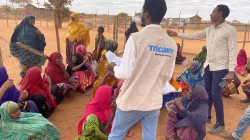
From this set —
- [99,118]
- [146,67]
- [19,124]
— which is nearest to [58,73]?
[99,118]

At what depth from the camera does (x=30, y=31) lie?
5.85 metres

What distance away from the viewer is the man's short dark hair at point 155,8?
213 cm

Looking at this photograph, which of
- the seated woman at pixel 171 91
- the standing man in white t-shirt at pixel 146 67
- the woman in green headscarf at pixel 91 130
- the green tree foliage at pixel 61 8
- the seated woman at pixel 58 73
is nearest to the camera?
the standing man in white t-shirt at pixel 146 67

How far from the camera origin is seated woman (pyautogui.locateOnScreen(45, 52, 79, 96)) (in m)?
5.27

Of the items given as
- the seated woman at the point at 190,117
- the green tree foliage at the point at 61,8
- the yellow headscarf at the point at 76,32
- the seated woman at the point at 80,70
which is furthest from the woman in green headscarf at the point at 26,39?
the green tree foliage at the point at 61,8

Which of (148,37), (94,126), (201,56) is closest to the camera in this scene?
(148,37)

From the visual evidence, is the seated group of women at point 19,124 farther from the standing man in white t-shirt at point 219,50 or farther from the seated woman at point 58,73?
the standing man in white t-shirt at point 219,50

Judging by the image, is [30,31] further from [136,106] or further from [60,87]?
[136,106]

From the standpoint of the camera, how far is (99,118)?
11.5 ft

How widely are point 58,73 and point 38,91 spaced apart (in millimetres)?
1014

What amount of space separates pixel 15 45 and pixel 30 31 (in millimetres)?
468

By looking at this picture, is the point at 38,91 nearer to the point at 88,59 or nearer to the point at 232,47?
the point at 88,59

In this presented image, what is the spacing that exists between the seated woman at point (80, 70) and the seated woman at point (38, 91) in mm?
1096

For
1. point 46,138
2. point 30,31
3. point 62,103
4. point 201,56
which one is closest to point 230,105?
point 201,56
